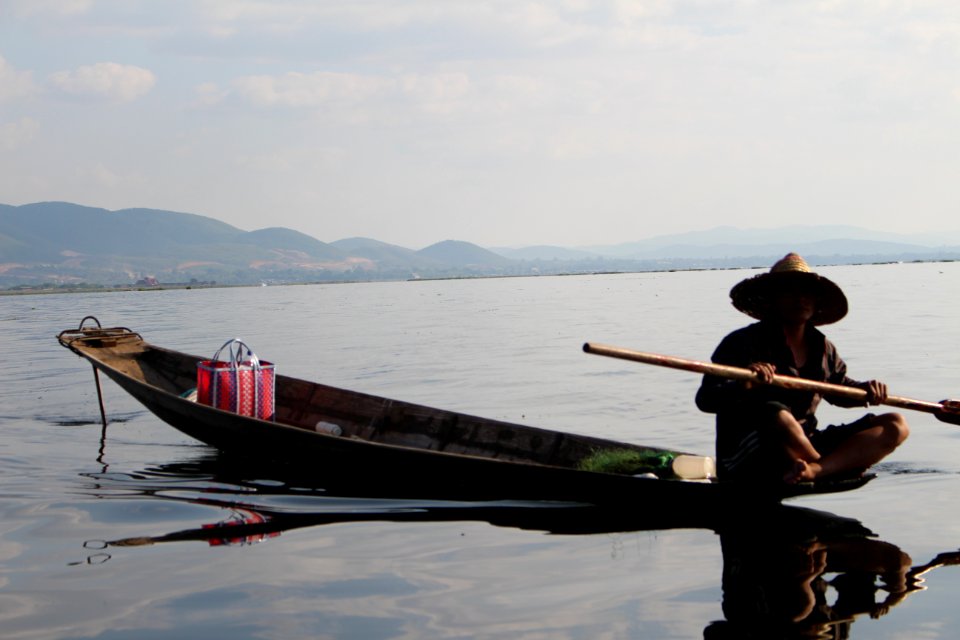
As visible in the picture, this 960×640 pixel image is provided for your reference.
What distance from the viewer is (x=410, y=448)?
8578mm

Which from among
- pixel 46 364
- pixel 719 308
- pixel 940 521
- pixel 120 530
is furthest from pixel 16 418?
pixel 719 308

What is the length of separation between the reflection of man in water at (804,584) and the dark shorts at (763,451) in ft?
1.61

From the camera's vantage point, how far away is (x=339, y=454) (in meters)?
9.13

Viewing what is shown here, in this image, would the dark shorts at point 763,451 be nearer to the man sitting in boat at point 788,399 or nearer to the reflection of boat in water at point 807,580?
the man sitting in boat at point 788,399

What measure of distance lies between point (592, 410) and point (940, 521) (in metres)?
7.26

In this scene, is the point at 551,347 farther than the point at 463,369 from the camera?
Yes

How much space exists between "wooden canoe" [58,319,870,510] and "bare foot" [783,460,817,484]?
59mm

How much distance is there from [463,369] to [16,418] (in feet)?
28.1

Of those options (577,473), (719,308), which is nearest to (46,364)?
(577,473)

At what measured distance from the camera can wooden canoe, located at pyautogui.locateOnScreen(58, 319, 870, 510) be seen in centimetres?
780

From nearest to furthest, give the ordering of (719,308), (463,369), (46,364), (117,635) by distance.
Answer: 1. (117,635)
2. (463,369)
3. (46,364)
4. (719,308)

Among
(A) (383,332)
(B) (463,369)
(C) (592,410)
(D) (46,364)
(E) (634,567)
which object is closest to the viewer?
(E) (634,567)

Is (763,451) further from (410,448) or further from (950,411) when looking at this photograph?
(410,448)

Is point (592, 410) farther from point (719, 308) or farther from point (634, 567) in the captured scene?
point (719, 308)
